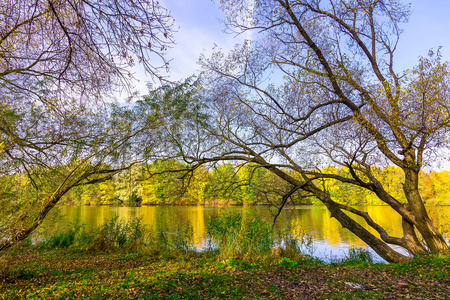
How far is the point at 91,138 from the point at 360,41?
8.72m

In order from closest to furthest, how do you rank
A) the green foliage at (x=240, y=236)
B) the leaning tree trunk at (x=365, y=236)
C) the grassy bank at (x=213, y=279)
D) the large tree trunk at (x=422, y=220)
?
1. the grassy bank at (x=213, y=279)
2. the green foliage at (x=240, y=236)
3. the large tree trunk at (x=422, y=220)
4. the leaning tree trunk at (x=365, y=236)

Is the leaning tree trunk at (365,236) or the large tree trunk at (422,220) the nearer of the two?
the large tree trunk at (422,220)

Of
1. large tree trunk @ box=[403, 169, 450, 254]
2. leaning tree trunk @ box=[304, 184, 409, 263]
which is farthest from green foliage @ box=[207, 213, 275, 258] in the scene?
large tree trunk @ box=[403, 169, 450, 254]

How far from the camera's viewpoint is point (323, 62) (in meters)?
7.85

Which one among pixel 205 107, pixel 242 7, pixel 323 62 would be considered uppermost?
pixel 242 7

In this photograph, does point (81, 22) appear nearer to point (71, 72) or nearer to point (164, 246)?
point (71, 72)

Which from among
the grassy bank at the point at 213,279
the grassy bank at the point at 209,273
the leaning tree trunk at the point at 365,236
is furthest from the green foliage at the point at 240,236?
the leaning tree trunk at the point at 365,236

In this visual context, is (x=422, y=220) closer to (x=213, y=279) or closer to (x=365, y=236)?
(x=365, y=236)

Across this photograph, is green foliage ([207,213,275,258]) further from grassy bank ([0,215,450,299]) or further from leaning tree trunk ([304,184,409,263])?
leaning tree trunk ([304,184,409,263])

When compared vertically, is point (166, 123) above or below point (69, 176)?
above

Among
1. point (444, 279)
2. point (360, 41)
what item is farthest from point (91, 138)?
point (360, 41)

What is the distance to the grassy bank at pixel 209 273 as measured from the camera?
162 inches

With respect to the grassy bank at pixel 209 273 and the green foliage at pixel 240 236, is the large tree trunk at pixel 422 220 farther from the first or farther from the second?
the green foliage at pixel 240 236

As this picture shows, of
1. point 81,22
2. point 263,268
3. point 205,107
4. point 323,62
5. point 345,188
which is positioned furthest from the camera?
point 345,188
